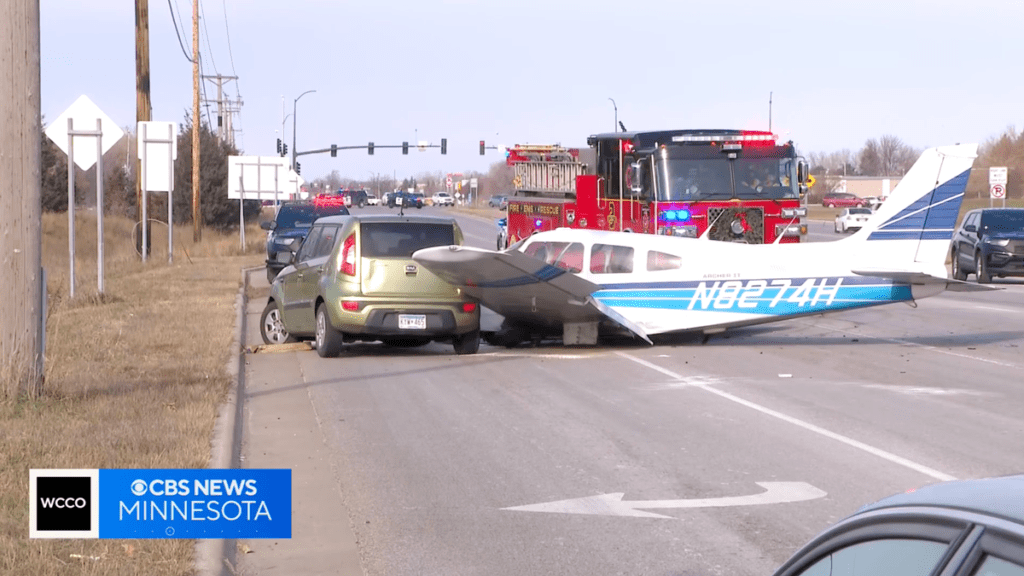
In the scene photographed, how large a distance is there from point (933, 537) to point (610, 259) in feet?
47.4

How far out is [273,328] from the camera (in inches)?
712

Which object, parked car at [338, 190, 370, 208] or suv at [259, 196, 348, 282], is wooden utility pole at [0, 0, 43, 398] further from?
parked car at [338, 190, 370, 208]

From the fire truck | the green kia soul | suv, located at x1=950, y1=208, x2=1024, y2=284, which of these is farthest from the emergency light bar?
suv, located at x1=950, y1=208, x2=1024, y2=284

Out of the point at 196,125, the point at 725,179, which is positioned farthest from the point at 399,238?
the point at 196,125

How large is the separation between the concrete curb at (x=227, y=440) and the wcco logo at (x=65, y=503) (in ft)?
10.6

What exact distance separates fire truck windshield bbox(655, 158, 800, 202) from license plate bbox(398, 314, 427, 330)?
690 cm

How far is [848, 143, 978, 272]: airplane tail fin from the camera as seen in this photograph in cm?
1680

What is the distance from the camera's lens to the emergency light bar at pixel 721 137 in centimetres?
2162

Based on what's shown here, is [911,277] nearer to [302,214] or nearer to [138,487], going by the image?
[138,487]

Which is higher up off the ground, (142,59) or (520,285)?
(142,59)

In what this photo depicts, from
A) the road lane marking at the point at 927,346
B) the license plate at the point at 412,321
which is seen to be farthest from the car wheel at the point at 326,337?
the road lane marking at the point at 927,346

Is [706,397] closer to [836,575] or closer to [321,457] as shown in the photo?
[321,457]

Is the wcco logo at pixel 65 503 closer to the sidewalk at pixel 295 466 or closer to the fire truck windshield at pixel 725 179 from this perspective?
the sidewalk at pixel 295 466

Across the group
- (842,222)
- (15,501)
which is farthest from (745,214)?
(842,222)
